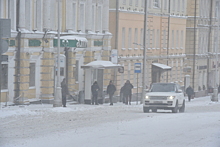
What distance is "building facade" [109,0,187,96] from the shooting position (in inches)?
1999

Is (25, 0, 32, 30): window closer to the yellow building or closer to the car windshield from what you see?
the car windshield

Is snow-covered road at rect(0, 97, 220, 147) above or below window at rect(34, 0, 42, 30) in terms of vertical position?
below

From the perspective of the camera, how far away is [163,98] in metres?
31.2

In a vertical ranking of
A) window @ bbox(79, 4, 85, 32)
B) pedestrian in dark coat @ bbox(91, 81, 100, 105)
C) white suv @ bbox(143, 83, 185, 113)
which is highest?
window @ bbox(79, 4, 85, 32)

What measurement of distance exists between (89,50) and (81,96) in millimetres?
3845

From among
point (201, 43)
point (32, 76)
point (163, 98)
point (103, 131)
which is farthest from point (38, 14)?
point (201, 43)

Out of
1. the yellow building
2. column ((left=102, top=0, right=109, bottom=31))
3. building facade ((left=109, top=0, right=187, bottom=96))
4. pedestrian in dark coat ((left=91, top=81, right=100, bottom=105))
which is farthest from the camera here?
the yellow building

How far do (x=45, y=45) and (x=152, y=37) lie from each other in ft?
72.0

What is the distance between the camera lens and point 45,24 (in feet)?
124

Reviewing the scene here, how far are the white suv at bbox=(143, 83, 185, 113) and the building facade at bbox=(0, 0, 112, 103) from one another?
17.2ft

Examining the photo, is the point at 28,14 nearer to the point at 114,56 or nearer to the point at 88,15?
the point at 88,15

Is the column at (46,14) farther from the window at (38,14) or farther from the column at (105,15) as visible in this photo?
the column at (105,15)

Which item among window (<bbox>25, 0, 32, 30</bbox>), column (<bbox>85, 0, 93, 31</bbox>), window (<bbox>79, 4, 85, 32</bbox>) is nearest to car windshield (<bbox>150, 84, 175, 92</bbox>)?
window (<bbox>25, 0, 32, 30</bbox>)

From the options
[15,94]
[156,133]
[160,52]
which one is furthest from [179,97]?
[160,52]
